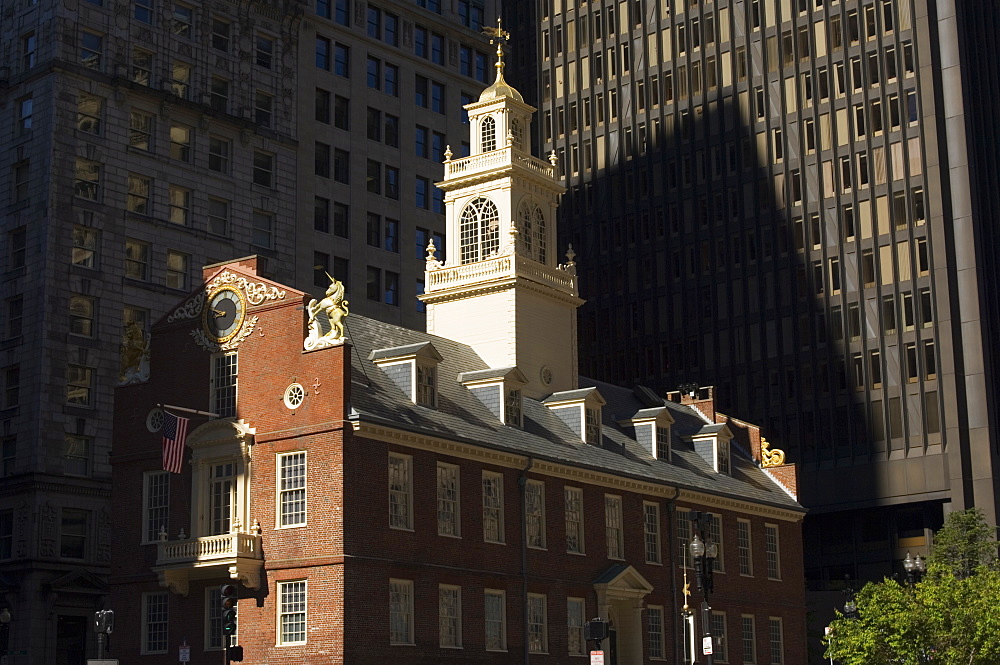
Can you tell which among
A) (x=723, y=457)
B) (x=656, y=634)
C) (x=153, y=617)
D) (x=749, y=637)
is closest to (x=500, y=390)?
(x=656, y=634)

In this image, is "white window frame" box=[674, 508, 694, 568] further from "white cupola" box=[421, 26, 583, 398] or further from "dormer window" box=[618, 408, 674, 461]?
"white cupola" box=[421, 26, 583, 398]

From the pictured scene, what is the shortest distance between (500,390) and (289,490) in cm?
1151

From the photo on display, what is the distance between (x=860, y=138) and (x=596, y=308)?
2759 cm

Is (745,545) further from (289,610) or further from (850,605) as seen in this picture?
(289,610)

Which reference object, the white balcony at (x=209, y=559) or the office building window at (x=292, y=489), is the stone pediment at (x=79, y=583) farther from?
the office building window at (x=292, y=489)

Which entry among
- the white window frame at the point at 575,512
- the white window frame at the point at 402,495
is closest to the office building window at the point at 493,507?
the white window frame at the point at 575,512

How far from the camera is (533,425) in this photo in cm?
5991

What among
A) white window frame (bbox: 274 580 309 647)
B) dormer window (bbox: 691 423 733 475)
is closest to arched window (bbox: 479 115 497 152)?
dormer window (bbox: 691 423 733 475)

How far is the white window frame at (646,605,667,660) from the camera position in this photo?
61.2m

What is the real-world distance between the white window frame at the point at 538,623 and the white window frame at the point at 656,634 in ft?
22.2

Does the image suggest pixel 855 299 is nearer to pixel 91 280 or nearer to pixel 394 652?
pixel 91 280

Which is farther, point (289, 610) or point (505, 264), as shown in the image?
point (505, 264)

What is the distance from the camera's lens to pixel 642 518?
6197cm

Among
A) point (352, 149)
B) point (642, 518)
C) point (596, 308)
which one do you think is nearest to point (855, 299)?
point (596, 308)
